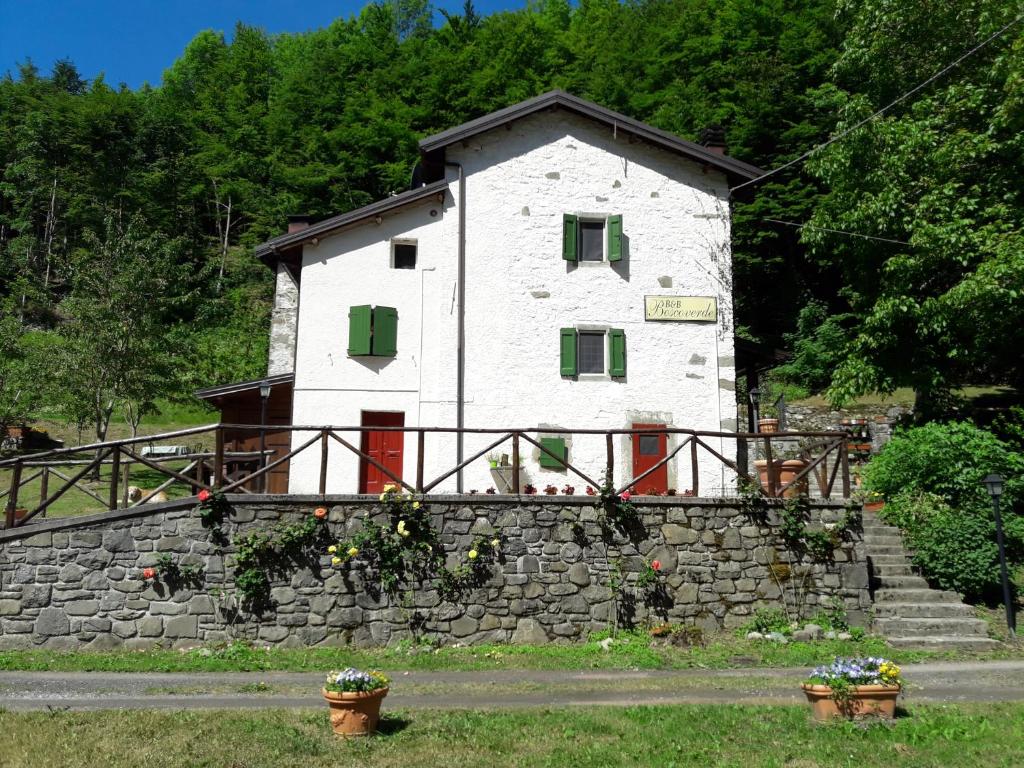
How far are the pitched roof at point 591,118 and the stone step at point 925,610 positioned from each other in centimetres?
835

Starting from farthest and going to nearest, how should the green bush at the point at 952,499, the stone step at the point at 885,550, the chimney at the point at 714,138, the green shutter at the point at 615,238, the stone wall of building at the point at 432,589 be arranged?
the chimney at the point at 714,138 → the green shutter at the point at 615,238 → the stone step at the point at 885,550 → the green bush at the point at 952,499 → the stone wall of building at the point at 432,589

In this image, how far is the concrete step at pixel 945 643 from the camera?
1034 centimetres

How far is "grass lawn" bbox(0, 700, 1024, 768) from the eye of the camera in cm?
579

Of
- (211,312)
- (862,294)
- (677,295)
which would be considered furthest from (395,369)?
(211,312)

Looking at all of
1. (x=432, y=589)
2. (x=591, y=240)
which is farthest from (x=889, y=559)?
(x=591, y=240)

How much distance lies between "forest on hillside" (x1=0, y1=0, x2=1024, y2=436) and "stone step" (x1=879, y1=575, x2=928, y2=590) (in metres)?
5.65

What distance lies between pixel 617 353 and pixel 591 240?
2.40 meters

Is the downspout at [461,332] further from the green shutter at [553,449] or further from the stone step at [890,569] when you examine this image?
the stone step at [890,569]

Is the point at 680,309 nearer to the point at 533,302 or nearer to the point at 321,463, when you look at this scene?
the point at 533,302

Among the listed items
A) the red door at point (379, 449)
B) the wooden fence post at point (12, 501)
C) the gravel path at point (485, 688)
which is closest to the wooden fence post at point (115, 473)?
the wooden fence post at point (12, 501)

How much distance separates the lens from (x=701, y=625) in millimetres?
10898

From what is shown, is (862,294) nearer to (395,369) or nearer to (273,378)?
(395,369)

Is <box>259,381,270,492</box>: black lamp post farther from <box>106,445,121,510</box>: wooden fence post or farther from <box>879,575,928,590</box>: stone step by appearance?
<box>879,575,928,590</box>: stone step

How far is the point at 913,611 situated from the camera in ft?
36.6
